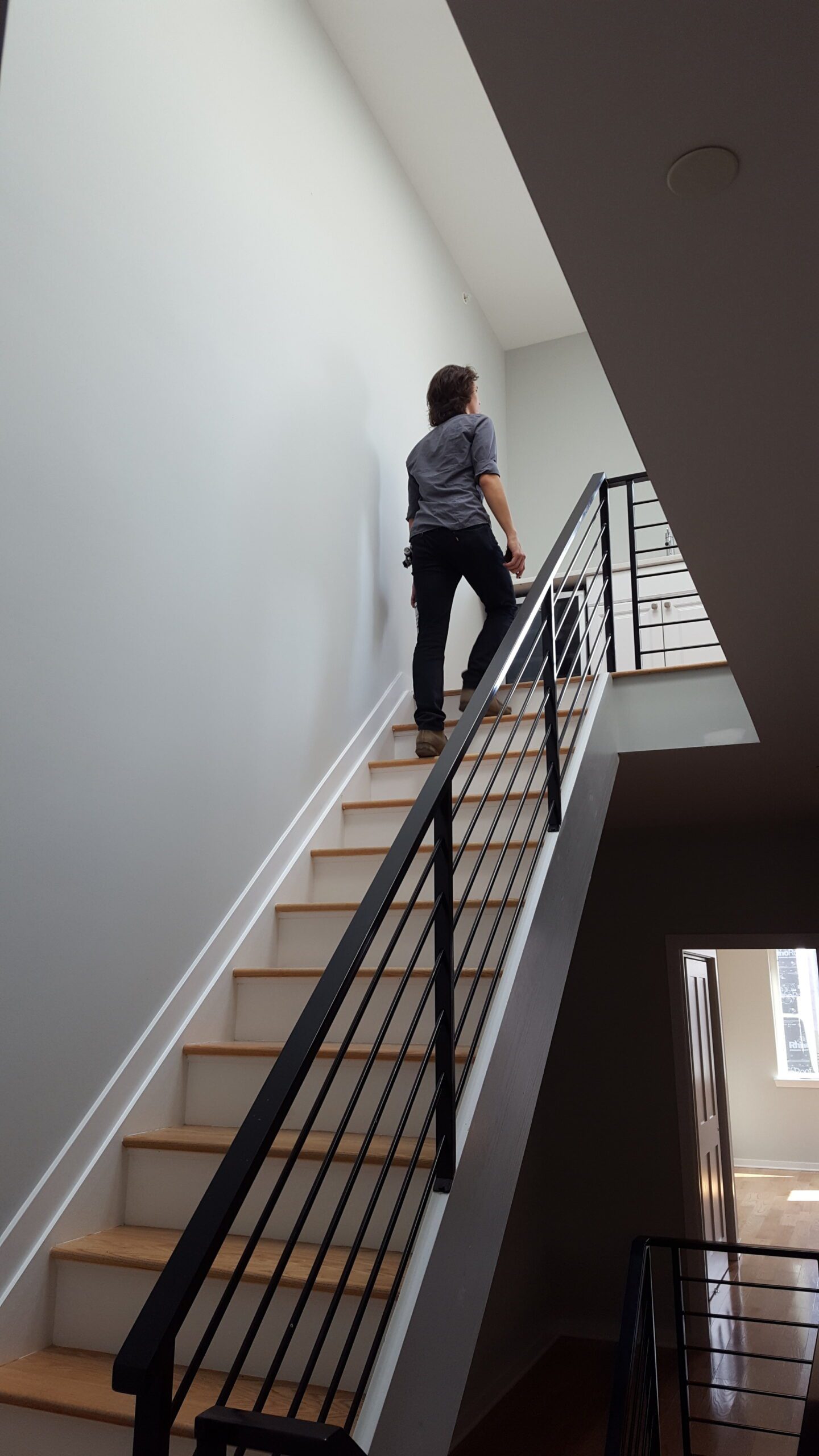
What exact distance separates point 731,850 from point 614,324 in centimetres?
443

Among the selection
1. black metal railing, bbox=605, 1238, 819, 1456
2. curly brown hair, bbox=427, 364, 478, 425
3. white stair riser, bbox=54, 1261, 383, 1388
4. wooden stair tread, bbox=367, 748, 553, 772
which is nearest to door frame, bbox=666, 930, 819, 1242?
black metal railing, bbox=605, 1238, 819, 1456

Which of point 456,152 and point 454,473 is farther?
point 456,152

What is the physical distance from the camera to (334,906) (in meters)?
3.01

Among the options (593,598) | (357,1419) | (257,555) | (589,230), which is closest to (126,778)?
(257,555)

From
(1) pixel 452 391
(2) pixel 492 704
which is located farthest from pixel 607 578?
(1) pixel 452 391

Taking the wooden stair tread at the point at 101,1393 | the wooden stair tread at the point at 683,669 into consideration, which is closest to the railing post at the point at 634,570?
the wooden stair tread at the point at 683,669

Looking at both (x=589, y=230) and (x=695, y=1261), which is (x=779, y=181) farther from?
(x=695, y=1261)

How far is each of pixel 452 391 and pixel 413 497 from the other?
45 cm

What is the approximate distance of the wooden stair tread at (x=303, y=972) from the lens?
2.52m

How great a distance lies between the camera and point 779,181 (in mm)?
1378

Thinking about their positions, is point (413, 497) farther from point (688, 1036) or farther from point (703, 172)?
point (688, 1036)

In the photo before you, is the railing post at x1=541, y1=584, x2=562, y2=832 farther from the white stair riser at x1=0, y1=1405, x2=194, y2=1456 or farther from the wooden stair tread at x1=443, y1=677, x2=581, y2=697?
the white stair riser at x1=0, y1=1405, x2=194, y2=1456

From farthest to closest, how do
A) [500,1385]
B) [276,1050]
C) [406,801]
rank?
[500,1385], [406,801], [276,1050]

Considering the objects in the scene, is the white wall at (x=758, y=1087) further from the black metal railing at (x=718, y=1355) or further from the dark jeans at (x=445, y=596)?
the dark jeans at (x=445, y=596)
